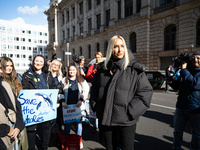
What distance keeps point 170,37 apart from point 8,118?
18605mm

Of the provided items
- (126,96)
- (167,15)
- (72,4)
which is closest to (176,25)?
(167,15)

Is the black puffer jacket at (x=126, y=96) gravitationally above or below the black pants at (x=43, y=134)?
above

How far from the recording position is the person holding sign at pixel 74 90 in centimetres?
336

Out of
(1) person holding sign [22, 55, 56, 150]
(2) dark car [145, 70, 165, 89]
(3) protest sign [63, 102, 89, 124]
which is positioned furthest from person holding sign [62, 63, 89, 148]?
(2) dark car [145, 70, 165, 89]

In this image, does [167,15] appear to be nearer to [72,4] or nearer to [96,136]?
[96,136]

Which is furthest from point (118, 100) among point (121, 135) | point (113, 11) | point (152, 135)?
point (113, 11)

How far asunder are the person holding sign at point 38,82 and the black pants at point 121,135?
1.49 metres

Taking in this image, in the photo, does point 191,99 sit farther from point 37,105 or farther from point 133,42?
point 133,42

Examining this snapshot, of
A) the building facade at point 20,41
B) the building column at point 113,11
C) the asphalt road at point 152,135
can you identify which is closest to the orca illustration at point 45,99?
the asphalt road at point 152,135

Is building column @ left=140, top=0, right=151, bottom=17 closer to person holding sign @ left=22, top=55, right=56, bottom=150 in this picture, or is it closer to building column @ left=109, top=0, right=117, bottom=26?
building column @ left=109, top=0, right=117, bottom=26

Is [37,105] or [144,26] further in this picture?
[144,26]

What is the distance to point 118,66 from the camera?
1.82m

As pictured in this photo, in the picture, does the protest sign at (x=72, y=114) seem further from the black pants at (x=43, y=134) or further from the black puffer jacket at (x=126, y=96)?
the black puffer jacket at (x=126, y=96)

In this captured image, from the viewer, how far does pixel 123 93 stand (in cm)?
174
